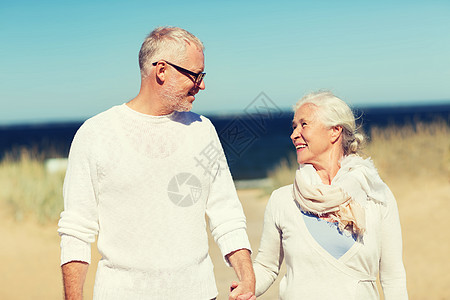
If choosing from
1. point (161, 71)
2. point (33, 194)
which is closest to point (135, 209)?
point (161, 71)

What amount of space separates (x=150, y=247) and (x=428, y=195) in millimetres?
9637

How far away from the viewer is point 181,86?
104 inches

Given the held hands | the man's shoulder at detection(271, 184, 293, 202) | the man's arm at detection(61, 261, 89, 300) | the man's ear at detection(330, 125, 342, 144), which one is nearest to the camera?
the man's arm at detection(61, 261, 89, 300)

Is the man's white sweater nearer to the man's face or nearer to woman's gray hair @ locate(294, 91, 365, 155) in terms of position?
the man's face

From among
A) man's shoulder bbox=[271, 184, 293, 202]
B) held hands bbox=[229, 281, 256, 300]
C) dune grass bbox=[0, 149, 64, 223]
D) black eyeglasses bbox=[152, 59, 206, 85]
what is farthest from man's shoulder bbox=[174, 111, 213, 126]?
dune grass bbox=[0, 149, 64, 223]

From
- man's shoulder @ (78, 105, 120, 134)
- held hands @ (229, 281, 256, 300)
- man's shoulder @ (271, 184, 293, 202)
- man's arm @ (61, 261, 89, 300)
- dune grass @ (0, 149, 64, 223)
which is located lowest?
dune grass @ (0, 149, 64, 223)

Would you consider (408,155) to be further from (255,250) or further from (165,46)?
(165,46)

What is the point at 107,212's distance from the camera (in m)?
2.55

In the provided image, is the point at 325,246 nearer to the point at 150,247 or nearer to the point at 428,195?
the point at 150,247

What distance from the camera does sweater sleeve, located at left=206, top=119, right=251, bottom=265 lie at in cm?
282

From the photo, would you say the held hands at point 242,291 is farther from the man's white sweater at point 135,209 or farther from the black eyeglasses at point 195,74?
the black eyeglasses at point 195,74

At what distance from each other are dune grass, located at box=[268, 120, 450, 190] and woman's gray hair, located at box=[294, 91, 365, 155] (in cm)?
894

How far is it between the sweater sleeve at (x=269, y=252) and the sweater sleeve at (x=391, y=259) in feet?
1.88

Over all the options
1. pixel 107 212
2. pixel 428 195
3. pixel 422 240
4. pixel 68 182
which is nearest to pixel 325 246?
pixel 107 212
